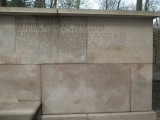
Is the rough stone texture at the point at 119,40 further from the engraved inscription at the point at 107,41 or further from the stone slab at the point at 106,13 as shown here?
the stone slab at the point at 106,13

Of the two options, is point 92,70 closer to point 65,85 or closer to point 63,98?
point 65,85

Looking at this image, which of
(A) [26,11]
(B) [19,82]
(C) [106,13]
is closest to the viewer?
(A) [26,11]

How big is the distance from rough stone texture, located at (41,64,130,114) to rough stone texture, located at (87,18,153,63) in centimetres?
25

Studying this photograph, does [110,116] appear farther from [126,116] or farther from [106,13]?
[106,13]

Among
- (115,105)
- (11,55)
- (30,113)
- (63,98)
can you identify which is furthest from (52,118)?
(11,55)

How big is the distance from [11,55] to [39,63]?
76cm

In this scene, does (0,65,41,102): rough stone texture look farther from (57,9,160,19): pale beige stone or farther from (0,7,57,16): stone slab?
(57,9,160,19): pale beige stone

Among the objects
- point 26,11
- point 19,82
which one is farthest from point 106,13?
point 19,82

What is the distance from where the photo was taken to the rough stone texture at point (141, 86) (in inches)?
136

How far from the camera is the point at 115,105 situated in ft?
11.3

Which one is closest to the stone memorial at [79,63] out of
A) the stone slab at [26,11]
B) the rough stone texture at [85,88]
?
the rough stone texture at [85,88]

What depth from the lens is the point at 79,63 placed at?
3.32 metres

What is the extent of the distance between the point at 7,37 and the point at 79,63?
202 centimetres

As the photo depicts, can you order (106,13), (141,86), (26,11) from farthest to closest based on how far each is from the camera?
(141,86), (106,13), (26,11)
